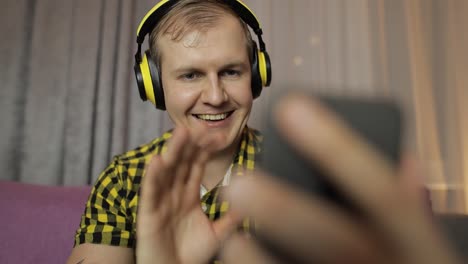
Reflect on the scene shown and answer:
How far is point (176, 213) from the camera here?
55 centimetres

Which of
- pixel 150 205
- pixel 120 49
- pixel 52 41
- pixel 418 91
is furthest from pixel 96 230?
pixel 418 91

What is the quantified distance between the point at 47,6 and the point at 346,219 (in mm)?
1720

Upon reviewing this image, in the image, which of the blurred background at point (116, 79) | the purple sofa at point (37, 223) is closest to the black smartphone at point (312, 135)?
the purple sofa at point (37, 223)

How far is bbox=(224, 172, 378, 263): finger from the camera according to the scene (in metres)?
0.19

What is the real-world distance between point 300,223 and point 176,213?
380mm

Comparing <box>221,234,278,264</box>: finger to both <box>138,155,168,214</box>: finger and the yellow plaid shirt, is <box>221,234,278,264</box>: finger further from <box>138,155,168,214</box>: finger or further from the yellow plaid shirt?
the yellow plaid shirt

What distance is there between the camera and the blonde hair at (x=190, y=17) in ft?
2.52

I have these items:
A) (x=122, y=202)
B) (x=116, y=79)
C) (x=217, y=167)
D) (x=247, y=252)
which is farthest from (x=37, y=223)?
(x=247, y=252)

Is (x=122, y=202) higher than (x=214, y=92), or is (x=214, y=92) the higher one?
(x=214, y=92)

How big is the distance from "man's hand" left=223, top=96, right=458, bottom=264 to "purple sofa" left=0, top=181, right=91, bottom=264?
0.91m

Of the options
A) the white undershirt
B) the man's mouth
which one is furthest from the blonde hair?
the white undershirt

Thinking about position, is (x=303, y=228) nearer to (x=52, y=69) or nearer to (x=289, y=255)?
(x=289, y=255)

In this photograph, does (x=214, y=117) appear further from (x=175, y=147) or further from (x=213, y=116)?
(x=175, y=147)

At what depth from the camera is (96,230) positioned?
72cm
